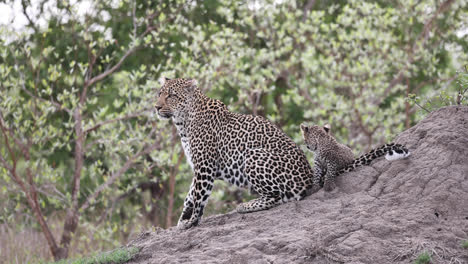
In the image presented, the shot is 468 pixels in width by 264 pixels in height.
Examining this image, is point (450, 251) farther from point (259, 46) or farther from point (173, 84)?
point (259, 46)

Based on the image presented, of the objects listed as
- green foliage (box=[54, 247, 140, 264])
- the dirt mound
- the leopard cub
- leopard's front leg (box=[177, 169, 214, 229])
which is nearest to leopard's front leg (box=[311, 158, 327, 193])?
the leopard cub

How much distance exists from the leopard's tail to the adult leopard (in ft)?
2.05

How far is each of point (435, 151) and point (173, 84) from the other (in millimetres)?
3848

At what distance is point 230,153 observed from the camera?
9.41 metres

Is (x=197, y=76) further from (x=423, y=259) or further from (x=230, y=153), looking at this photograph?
(x=423, y=259)

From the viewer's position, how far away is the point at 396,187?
27.2 feet

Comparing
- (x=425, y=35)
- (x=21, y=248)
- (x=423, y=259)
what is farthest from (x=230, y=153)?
(x=425, y=35)

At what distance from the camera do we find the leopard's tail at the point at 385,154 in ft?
28.1

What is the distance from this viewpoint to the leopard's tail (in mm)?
8578

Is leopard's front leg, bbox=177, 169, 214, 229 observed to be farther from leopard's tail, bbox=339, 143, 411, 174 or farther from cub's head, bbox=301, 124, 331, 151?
leopard's tail, bbox=339, 143, 411, 174

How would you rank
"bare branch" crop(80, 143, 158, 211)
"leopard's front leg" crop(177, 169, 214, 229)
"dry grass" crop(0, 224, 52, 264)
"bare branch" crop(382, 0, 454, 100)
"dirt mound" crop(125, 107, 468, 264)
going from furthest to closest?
"bare branch" crop(382, 0, 454, 100) → "bare branch" crop(80, 143, 158, 211) → "dry grass" crop(0, 224, 52, 264) → "leopard's front leg" crop(177, 169, 214, 229) → "dirt mound" crop(125, 107, 468, 264)

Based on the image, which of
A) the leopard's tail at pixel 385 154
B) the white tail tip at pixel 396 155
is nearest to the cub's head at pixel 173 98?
the leopard's tail at pixel 385 154

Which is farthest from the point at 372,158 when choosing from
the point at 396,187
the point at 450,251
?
the point at 450,251

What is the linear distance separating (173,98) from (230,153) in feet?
3.98
